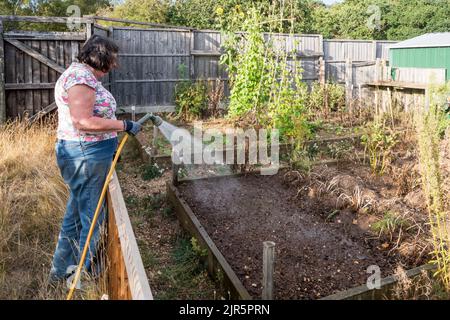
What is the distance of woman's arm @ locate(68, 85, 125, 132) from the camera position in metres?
2.50

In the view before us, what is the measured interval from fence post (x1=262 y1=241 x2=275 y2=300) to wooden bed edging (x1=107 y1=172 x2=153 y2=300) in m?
0.69

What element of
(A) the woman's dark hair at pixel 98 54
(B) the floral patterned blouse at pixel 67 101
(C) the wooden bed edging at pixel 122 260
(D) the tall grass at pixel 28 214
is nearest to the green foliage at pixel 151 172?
(D) the tall grass at pixel 28 214

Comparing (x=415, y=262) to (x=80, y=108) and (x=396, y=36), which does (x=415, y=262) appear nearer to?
(x=80, y=108)

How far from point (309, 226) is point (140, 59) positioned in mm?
7694

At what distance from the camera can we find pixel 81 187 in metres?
2.79

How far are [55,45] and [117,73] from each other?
7.63 ft

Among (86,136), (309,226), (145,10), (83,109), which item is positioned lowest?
(309,226)

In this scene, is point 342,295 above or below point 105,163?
below

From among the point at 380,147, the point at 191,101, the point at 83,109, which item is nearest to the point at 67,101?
the point at 83,109

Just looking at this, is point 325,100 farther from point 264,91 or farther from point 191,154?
point 191,154

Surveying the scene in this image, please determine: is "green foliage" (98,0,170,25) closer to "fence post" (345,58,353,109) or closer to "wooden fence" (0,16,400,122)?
"wooden fence" (0,16,400,122)

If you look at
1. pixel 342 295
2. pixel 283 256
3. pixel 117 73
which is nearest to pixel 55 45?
pixel 117 73

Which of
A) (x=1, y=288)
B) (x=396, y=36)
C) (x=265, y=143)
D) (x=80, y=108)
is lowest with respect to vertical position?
(x=1, y=288)

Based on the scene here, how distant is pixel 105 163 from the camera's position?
9.21ft
